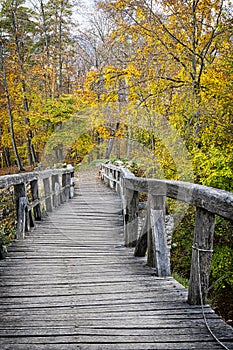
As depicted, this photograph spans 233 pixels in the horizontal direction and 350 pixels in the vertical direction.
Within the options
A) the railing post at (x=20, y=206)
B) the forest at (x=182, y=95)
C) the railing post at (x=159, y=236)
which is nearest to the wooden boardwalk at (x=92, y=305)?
the railing post at (x=159, y=236)

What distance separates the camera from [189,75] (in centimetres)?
1059

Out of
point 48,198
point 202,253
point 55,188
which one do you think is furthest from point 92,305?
point 55,188

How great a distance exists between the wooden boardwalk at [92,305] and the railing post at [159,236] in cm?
16

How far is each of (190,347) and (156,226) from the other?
163 centimetres

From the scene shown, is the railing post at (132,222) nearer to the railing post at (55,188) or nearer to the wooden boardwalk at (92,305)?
the wooden boardwalk at (92,305)

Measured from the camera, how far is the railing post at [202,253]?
9.27 ft

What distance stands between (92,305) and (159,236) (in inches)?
43.4

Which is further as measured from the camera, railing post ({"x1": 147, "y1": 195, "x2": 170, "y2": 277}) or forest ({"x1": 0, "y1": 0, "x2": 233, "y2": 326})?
forest ({"x1": 0, "y1": 0, "x2": 233, "y2": 326})

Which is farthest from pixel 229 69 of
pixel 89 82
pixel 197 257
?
pixel 197 257

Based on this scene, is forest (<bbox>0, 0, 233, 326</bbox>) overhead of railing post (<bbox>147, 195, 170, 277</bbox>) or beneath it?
overhead

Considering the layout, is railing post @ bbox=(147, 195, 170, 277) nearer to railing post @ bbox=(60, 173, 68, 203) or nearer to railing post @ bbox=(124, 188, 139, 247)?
railing post @ bbox=(124, 188, 139, 247)

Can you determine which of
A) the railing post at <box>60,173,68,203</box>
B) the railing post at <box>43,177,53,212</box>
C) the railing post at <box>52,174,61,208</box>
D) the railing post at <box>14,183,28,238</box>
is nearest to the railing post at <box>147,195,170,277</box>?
the railing post at <box>14,183,28,238</box>

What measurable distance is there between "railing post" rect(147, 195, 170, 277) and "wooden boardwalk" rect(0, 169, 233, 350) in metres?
0.16

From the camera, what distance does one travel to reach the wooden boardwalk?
2.42 meters
